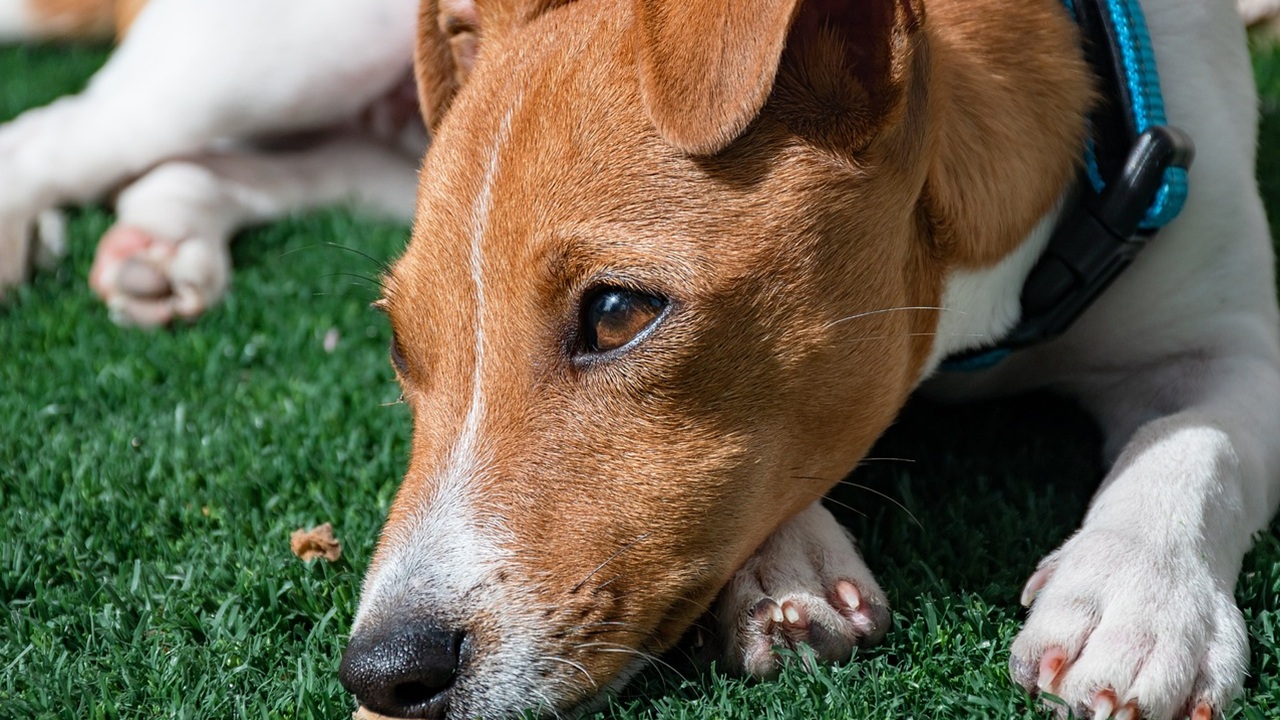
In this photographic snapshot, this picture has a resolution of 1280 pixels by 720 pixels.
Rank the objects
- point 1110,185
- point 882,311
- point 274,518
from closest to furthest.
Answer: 1. point 882,311
2. point 1110,185
3. point 274,518

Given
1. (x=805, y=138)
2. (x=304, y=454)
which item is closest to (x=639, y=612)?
(x=805, y=138)

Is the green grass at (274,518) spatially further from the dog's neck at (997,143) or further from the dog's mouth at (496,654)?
the dog's neck at (997,143)

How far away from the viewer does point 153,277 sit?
14.2 feet

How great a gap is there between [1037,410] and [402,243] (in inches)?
89.3

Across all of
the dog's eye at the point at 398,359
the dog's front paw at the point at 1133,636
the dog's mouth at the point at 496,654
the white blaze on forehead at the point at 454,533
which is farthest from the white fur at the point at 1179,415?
the dog's eye at the point at 398,359

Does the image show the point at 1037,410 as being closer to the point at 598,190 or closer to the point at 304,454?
the point at 598,190

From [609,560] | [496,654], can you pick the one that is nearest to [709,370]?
[609,560]

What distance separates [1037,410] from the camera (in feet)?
11.5

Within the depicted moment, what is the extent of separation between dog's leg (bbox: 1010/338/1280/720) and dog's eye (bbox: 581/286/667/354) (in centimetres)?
87

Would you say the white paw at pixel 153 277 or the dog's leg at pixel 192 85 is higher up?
the dog's leg at pixel 192 85

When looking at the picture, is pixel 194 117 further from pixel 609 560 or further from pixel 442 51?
pixel 609 560

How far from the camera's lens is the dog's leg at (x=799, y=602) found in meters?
2.42

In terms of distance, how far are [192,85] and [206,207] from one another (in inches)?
17.5

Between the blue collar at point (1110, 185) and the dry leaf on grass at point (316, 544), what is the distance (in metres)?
1.49
